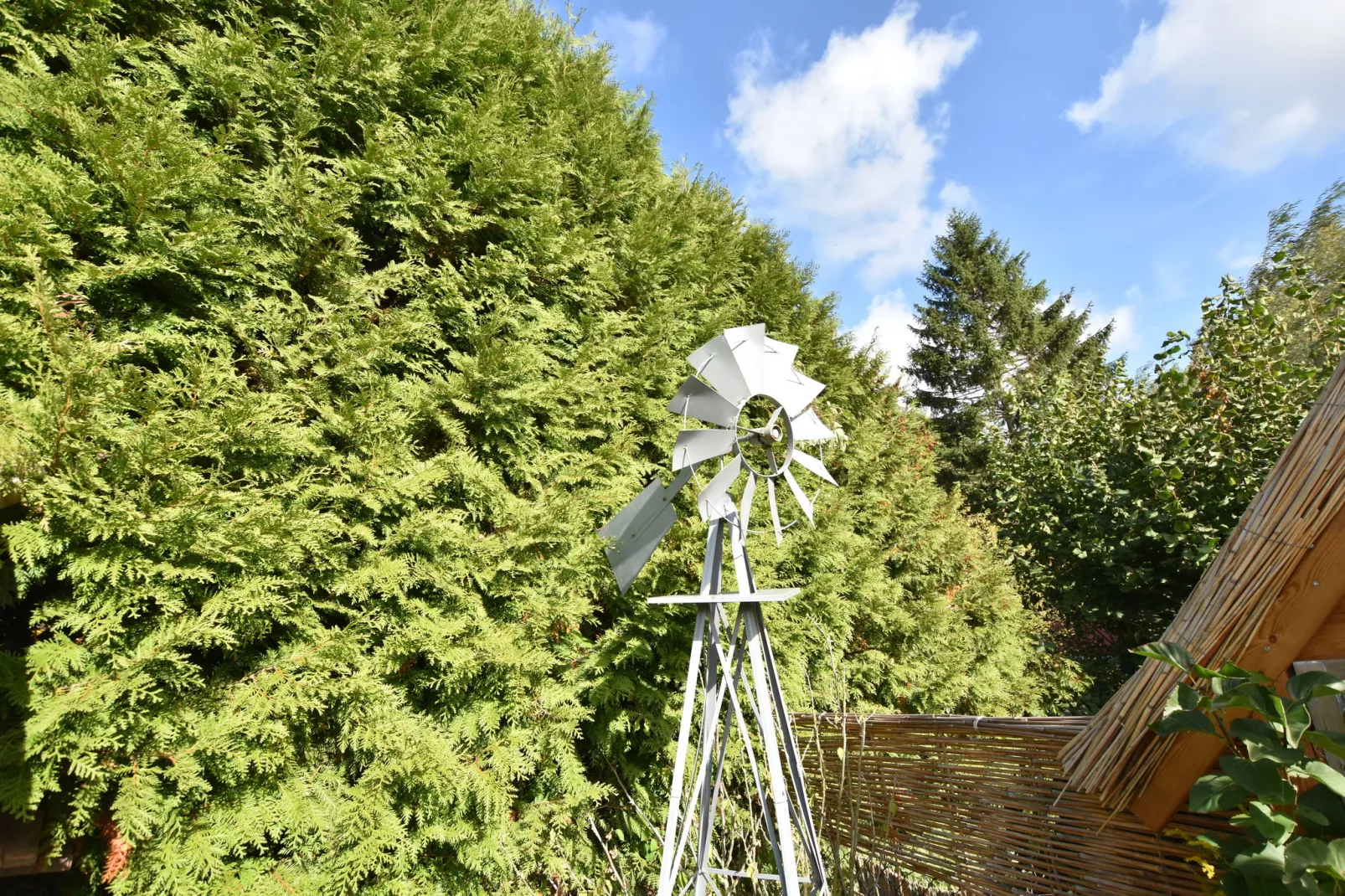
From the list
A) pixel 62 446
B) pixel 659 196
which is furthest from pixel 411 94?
pixel 62 446

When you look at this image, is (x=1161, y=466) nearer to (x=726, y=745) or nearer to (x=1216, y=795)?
(x=1216, y=795)

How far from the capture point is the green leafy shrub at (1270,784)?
96 centimetres

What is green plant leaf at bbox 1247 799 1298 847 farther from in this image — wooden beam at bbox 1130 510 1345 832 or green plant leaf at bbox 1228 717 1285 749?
wooden beam at bbox 1130 510 1345 832

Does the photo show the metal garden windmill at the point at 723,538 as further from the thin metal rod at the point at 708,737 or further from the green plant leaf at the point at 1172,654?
the green plant leaf at the point at 1172,654

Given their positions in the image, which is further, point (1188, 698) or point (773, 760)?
point (773, 760)

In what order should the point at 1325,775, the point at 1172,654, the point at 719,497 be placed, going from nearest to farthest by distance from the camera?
the point at 1325,775 → the point at 1172,654 → the point at 719,497

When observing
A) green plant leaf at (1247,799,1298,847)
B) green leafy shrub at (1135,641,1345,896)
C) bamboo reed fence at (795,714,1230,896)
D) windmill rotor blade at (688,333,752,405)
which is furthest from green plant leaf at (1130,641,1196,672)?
windmill rotor blade at (688,333,752,405)

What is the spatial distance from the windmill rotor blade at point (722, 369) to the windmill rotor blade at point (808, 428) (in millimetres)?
213

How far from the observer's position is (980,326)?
1630cm

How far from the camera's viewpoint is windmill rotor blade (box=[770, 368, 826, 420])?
2.10 meters

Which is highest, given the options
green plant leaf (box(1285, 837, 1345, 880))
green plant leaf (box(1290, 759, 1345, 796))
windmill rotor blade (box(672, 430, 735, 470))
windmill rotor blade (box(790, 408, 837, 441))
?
windmill rotor blade (box(790, 408, 837, 441))

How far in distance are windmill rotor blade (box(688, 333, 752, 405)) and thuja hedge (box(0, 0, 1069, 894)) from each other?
2.78ft

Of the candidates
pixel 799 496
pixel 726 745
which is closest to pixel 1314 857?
pixel 726 745

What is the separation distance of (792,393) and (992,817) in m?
1.71
